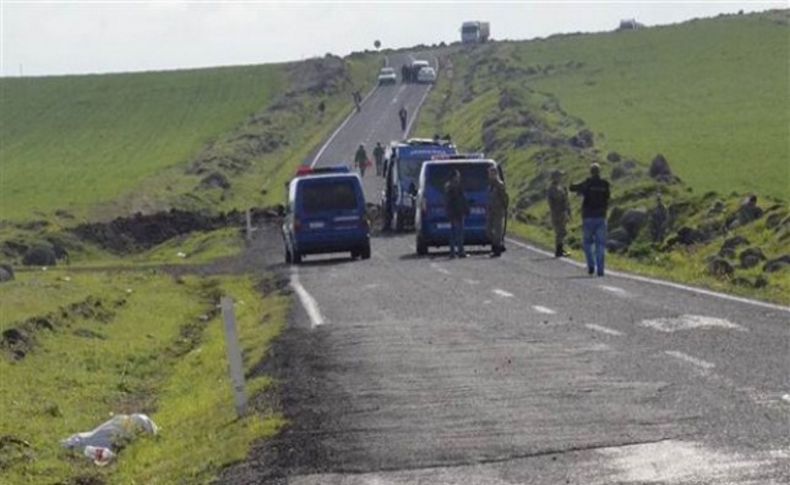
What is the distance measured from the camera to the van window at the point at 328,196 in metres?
38.5

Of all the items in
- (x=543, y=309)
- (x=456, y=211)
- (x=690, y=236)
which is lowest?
(x=690, y=236)

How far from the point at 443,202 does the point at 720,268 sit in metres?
11.1

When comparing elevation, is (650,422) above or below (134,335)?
above

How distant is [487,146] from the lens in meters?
74.2

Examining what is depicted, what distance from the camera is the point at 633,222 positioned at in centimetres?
3928

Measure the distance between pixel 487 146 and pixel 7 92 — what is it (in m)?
67.2

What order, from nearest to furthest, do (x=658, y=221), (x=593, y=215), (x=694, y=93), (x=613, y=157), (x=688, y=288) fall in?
(x=688, y=288) → (x=593, y=215) → (x=658, y=221) → (x=613, y=157) → (x=694, y=93)

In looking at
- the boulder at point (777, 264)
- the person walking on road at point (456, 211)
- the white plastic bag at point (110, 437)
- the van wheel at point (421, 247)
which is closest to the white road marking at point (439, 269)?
the person walking on road at point (456, 211)

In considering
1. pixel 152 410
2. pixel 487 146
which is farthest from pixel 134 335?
pixel 487 146

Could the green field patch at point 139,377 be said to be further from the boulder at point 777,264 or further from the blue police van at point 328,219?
the boulder at point 777,264

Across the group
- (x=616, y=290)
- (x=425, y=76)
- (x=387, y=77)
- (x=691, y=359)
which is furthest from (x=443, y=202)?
(x=387, y=77)

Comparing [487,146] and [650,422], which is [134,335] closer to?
[650,422]

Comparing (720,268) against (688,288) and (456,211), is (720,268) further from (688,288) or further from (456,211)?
(456,211)

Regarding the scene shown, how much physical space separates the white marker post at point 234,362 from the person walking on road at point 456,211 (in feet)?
69.8
